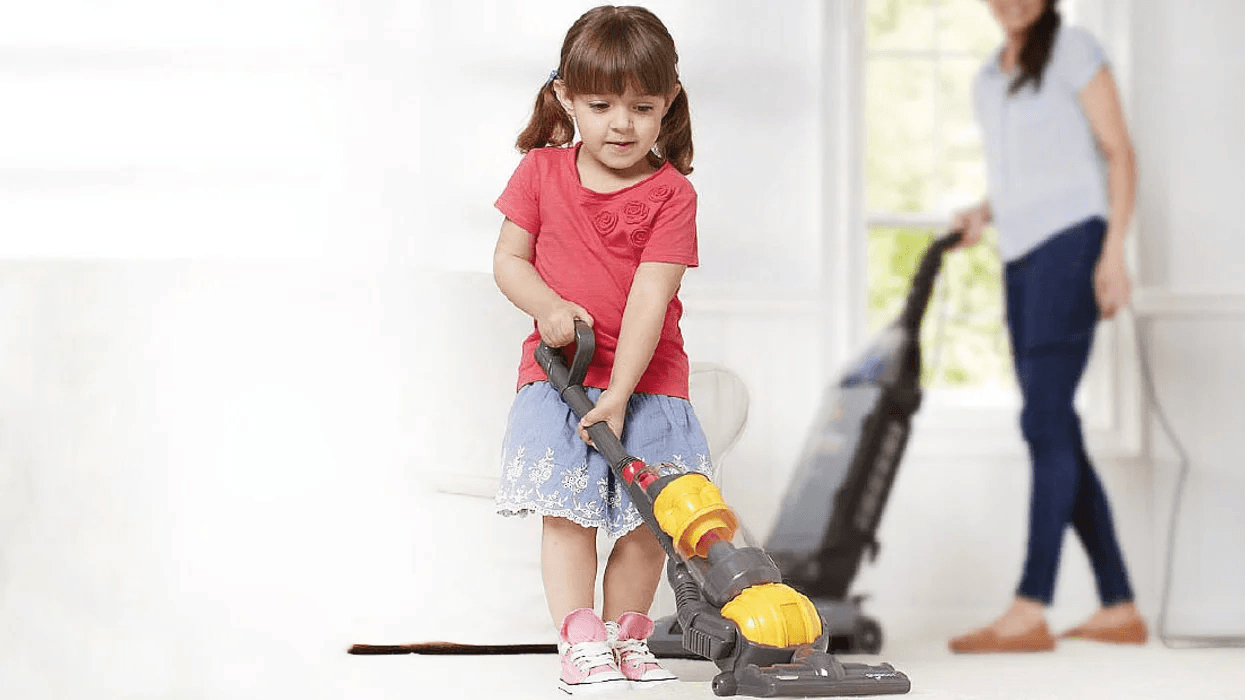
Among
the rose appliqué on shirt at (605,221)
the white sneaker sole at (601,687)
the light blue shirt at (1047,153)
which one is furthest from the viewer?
the light blue shirt at (1047,153)

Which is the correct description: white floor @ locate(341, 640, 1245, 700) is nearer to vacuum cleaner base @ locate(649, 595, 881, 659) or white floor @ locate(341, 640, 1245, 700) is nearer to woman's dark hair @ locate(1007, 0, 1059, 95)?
vacuum cleaner base @ locate(649, 595, 881, 659)

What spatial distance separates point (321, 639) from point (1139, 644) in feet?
4.38

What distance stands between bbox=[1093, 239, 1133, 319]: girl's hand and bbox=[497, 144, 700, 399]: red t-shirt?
0.95m

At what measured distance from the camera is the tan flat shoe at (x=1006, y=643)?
2.02 meters

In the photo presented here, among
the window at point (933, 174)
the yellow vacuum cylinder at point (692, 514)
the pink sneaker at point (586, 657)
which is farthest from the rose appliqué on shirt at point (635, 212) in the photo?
the window at point (933, 174)

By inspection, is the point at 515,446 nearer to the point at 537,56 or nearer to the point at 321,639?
the point at 321,639

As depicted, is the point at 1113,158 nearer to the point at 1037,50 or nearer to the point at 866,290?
the point at 1037,50

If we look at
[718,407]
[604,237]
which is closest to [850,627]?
[718,407]

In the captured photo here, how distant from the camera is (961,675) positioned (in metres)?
1.74

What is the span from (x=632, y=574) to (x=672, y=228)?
384 millimetres

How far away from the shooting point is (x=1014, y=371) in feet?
6.92

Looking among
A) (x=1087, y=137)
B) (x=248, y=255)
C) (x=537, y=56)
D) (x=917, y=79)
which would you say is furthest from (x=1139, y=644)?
(x=248, y=255)

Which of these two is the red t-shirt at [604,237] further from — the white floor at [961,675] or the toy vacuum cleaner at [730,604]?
the white floor at [961,675]

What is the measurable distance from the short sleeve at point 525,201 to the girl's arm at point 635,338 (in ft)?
0.47
